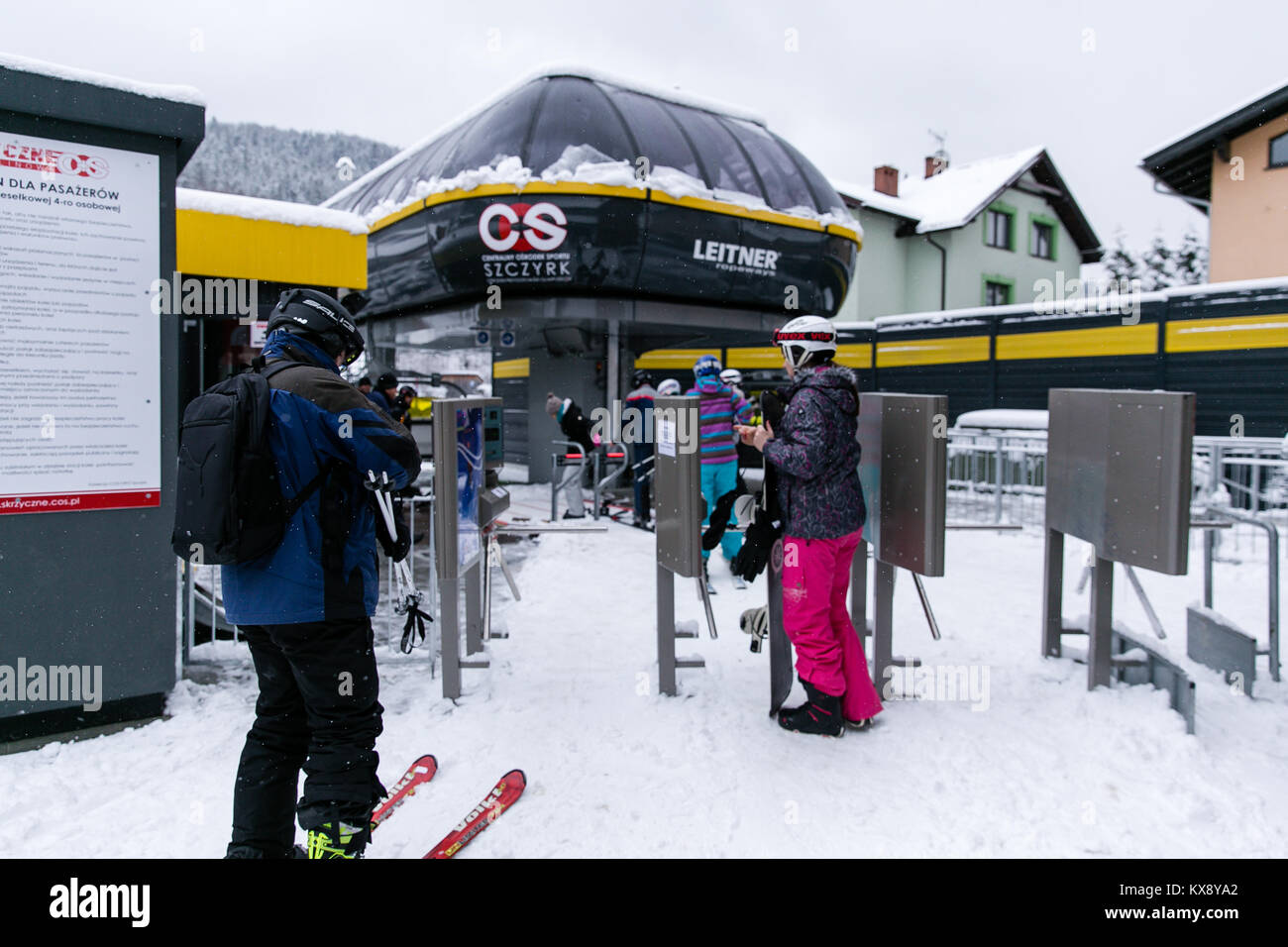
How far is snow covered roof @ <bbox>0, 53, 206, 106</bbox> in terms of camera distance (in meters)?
3.44

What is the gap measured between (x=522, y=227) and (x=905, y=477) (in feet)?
21.4

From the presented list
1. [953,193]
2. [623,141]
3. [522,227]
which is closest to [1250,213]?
[953,193]

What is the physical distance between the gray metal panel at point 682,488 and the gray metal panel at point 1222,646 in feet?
9.23

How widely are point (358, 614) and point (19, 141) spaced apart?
2696 millimetres

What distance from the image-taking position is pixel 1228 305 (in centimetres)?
1139

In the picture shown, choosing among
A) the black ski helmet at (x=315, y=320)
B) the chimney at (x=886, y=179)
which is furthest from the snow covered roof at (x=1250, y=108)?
the black ski helmet at (x=315, y=320)

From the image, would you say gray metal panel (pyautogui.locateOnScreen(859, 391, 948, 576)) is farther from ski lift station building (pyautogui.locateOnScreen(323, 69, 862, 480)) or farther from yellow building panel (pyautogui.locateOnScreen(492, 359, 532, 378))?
yellow building panel (pyautogui.locateOnScreen(492, 359, 532, 378))

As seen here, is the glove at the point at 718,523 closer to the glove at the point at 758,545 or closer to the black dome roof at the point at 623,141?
the glove at the point at 758,545

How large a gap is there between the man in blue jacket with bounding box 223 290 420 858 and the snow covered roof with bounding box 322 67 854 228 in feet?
23.7

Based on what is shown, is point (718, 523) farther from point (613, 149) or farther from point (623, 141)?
point (623, 141)

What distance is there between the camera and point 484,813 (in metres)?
3.00

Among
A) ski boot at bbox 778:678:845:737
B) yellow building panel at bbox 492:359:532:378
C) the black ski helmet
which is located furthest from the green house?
the black ski helmet

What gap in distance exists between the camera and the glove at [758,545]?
12.5 ft
